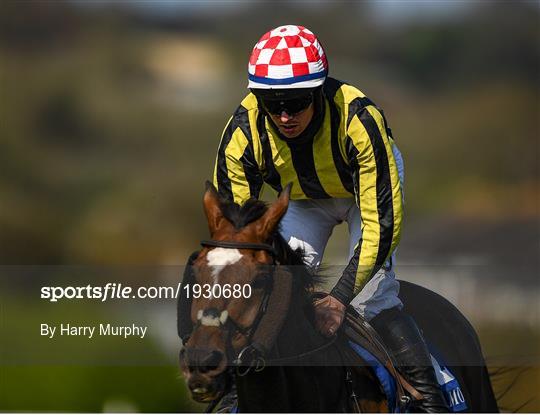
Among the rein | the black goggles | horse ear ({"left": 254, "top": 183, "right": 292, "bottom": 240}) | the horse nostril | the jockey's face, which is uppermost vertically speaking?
the black goggles

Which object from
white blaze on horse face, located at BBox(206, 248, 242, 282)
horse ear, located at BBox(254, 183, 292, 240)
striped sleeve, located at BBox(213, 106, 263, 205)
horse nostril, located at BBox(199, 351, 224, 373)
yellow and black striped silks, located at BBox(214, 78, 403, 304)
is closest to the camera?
horse nostril, located at BBox(199, 351, 224, 373)

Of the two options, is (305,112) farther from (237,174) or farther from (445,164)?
(445,164)

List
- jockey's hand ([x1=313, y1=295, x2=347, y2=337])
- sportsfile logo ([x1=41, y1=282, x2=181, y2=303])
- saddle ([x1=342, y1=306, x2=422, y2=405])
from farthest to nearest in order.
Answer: sportsfile logo ([x1=41, y1=282, x2=181, y2=303]), saddle ([x1=342, y1=306, x2=422, y2=405]), jockey's hand ([x1=313, y1=295, x2=347, y2=337])

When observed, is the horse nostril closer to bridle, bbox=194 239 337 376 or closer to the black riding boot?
A: bridle, bbox=194 239 337 376

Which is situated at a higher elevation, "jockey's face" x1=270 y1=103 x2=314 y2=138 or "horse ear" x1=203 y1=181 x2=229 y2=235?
"jockey's face" x1=270 y1=103 x2=314 y2=138

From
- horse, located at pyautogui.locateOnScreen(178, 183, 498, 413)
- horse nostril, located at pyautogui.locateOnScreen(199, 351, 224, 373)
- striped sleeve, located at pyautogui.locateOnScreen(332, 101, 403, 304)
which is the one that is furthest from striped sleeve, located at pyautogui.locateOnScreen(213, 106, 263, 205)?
horse nostril, located at pyautogui.locateOnScreen(199, 351, 224, 373)

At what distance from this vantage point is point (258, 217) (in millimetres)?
2709

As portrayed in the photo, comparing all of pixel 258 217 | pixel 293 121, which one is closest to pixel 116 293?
pixel 293 121

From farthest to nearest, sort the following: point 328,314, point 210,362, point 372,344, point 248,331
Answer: point 372,344, point 328,314, point 248,331, point 210,362

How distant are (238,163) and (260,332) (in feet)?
3.23

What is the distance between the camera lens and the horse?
2.46m

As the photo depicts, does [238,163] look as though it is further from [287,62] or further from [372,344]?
[372,344]

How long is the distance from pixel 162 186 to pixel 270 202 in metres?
12.5

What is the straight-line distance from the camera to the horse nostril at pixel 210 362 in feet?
7.89
